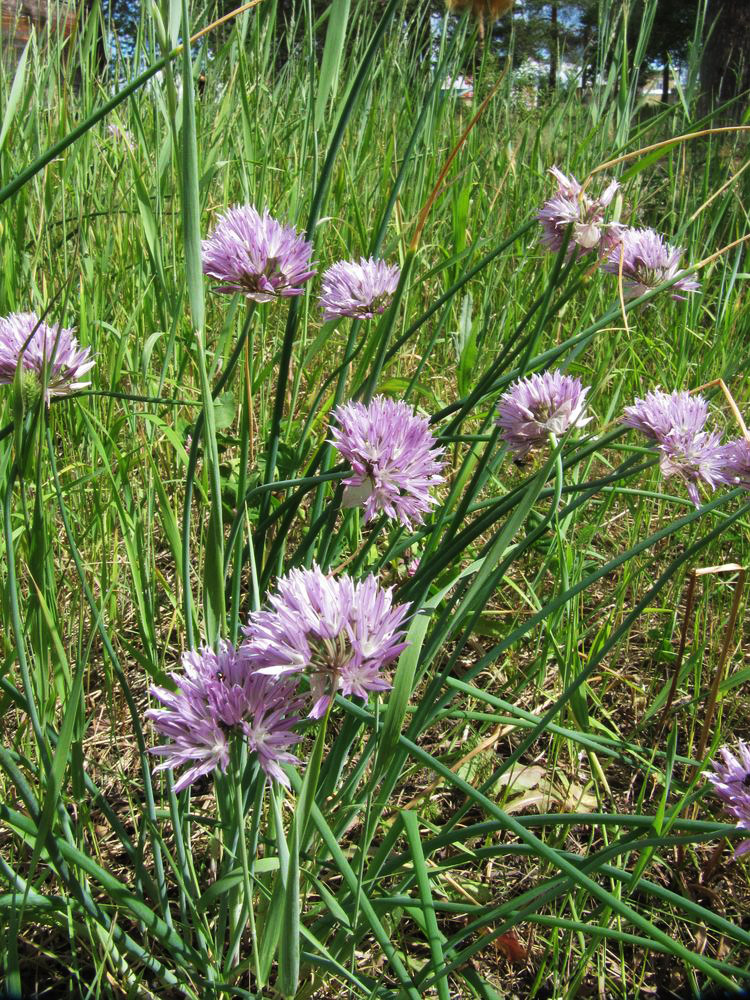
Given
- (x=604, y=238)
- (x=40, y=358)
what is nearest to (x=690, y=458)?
(x=604, y=238)

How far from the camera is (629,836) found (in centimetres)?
73

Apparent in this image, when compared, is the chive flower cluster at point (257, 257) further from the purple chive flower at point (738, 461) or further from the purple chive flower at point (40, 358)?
the purple chive flower at point (738, 461)

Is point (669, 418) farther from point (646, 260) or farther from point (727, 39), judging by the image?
point (727, 39)

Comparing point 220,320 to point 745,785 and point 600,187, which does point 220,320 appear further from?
point 745,785

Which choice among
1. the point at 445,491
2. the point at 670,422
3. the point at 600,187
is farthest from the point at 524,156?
the point at 670,422

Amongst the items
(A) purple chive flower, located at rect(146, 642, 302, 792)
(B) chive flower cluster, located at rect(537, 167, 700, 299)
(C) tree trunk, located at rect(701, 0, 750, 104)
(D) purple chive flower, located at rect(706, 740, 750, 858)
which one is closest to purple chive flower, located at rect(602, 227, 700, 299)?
(B) chive flower cluster, located at rect(537, 167, 700, 299)

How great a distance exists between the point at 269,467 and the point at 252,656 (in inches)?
14.3

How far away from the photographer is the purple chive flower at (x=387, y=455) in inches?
26.5

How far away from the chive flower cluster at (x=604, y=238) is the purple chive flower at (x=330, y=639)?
443mm

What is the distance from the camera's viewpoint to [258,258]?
0.80 meters

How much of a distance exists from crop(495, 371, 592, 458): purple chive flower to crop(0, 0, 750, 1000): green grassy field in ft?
0.11

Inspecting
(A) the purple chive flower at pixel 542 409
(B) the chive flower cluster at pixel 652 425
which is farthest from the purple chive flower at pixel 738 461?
(A) the purple chive flower at pixel 542 409

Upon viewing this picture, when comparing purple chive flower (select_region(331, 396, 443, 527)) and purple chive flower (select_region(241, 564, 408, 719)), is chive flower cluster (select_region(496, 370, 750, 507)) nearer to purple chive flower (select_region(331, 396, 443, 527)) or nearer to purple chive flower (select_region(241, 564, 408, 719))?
purple chive flower (select_region(331, 396, 443, 527))

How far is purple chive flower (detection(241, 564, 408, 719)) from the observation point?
54 centimetres
